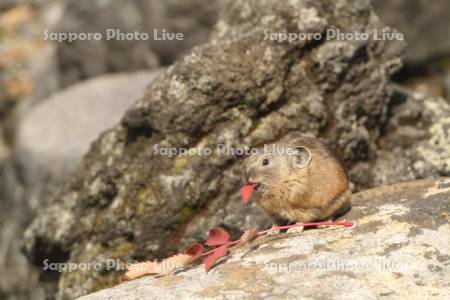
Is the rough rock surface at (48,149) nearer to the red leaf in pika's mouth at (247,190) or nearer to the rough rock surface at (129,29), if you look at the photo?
the rough rock surface at (129,29)

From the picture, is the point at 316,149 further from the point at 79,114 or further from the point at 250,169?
the point at 79,114

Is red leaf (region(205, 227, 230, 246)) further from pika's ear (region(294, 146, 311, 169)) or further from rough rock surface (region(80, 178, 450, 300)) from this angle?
pika's ear (region(294, 146, 311, 169))

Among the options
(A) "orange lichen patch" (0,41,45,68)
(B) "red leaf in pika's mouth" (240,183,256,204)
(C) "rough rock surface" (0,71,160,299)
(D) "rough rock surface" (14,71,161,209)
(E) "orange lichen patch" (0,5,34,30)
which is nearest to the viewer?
(B) "red leaf in pika's mouth" (240,183,256,204)

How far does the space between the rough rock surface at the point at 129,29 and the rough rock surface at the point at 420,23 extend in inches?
111

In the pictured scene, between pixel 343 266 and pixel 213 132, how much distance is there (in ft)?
7.90

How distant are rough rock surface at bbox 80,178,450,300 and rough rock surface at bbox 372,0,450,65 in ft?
20.5

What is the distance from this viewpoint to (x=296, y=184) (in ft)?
20.5

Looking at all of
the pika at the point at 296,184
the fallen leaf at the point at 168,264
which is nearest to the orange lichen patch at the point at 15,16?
the pika at the point at 296,184

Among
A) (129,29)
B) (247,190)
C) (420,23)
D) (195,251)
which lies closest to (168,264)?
(195,251)

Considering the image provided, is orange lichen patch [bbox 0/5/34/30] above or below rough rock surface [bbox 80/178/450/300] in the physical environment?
above

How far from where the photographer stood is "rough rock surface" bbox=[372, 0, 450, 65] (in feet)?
38.7

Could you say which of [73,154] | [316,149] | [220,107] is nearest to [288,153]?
[316,149]

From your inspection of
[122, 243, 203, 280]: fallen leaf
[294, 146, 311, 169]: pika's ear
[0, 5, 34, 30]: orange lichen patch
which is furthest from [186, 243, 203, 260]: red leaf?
[0, 5, 34, 30]: orange lichen patch

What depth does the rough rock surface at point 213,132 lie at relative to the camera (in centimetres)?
689
